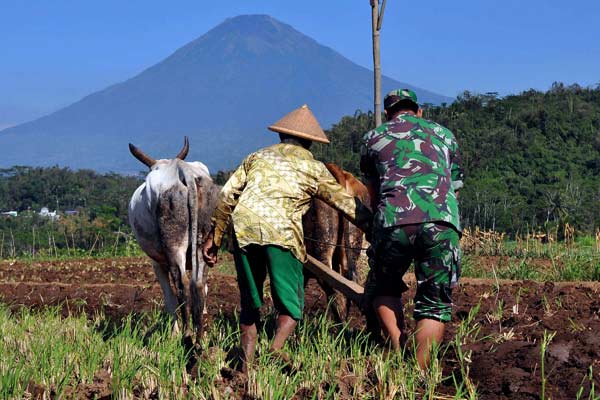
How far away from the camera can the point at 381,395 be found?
3.98m

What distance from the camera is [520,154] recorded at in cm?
3953

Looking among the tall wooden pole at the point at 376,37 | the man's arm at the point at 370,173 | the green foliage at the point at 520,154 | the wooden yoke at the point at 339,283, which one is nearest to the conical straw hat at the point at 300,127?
the man's arm at the point at 370,173

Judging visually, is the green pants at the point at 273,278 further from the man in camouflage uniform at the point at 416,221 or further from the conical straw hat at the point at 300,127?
the conical straw hat at the point at 300,127

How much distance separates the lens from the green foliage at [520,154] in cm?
3161

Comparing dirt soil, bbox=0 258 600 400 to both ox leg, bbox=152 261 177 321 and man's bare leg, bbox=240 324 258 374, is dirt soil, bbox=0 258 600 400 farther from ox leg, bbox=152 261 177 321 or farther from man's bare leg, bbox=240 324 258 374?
man's bare leg, bbox=240 324 258 374

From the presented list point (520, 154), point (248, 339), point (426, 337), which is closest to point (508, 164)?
point (520, 154)

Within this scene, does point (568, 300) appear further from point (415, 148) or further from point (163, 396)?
point (163, 396)

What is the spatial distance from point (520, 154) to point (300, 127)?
35751 mm

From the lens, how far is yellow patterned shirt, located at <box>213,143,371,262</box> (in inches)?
194

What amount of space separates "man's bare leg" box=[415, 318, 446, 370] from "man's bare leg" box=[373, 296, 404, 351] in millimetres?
178

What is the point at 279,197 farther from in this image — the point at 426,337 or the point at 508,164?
the point at 508,164

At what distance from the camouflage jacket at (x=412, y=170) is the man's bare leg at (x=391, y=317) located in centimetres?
45

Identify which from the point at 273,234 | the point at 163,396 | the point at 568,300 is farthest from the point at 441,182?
the point at 568,300

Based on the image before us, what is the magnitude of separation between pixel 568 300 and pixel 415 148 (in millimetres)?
3127
